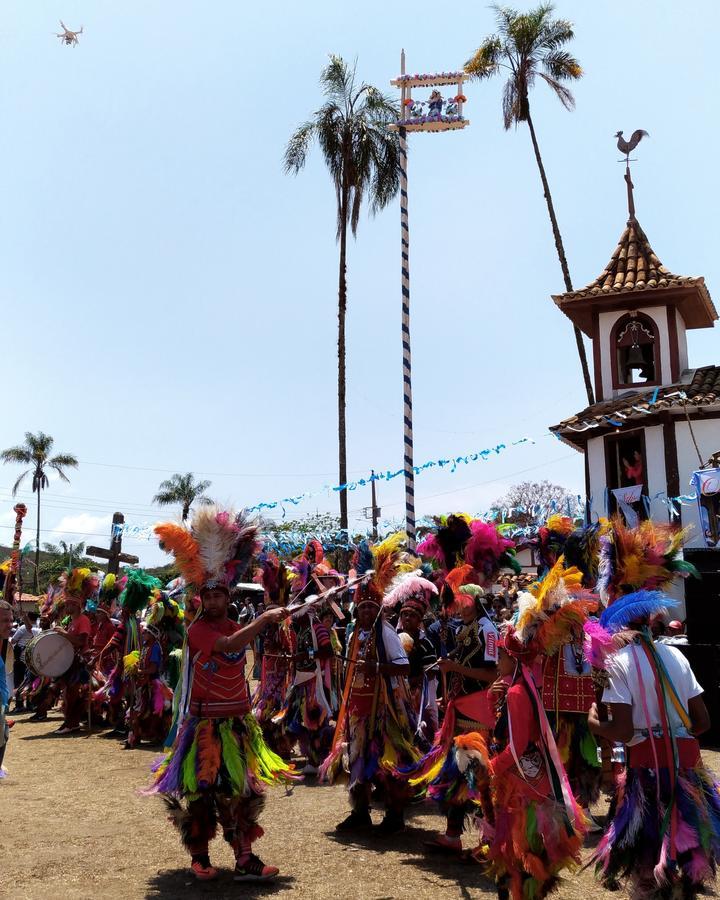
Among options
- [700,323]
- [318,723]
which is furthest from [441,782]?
[700,323]

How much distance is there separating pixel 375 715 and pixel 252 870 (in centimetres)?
163

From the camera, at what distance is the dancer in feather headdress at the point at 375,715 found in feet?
21.9

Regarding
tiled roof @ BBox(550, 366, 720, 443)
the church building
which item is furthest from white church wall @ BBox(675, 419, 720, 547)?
tiled roof @ BBox(550, 366, 720, 443)

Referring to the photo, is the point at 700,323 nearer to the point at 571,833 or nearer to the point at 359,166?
the point at 359,166

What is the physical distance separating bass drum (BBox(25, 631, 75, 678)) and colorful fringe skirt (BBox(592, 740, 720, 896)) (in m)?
9.97

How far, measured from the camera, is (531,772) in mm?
4480

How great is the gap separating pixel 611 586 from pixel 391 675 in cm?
229

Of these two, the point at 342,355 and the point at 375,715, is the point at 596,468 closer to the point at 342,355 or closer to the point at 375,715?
the point at 342,355

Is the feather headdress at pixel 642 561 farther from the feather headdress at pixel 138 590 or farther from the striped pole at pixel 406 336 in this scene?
the feather headdress at pixel 138 590

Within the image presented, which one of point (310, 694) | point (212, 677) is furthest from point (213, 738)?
point (310, 694)

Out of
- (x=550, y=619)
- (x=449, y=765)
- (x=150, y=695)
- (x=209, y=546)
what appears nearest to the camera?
(x=550, y=619)

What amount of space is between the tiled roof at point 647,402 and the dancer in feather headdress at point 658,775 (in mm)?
15089

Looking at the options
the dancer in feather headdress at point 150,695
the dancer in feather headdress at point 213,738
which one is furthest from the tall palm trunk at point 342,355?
the dancer in feather headdress at point 213,738

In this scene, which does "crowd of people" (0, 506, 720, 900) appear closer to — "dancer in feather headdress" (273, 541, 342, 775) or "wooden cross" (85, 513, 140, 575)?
"dancer in feather headdress" (273, 541, 342, 775)
